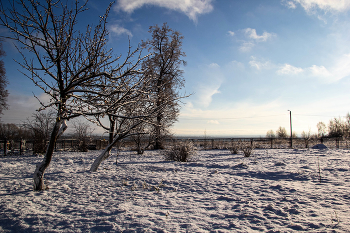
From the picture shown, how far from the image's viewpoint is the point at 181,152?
1055 centimetres

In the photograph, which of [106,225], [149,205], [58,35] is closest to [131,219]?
[106,225]

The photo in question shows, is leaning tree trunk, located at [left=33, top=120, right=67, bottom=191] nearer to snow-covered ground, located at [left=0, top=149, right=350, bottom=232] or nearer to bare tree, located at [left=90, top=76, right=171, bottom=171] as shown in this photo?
snow-covered ground, located at [left=0, top=149, right=350, bottom=232]

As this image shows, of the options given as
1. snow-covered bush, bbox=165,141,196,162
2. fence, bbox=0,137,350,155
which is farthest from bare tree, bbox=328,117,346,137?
snow-covered bush, bbox=165,141,196,162

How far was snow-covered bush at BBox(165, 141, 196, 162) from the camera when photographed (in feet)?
34.6

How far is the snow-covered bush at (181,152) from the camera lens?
34.6ft

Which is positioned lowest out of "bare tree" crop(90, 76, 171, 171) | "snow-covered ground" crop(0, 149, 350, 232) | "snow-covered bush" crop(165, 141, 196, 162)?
"snow-covered ground" crop(0, 149, 350, 232)

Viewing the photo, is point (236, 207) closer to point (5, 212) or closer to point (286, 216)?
point (286, 216)

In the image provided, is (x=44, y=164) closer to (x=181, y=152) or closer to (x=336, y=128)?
(x=181, y=152)

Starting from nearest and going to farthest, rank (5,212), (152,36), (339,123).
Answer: (5,212), (152,36), (339,123)

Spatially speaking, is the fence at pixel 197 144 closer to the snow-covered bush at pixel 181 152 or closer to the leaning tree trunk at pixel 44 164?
the snow-covered bush at pixel 181 152

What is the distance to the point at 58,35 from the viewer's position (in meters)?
4.39

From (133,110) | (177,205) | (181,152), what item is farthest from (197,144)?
(177,205)

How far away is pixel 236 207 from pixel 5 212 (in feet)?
14.0

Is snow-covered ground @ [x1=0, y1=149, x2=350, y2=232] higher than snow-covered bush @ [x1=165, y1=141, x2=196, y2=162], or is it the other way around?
snow-covered bush @ [x1=165, y1=141, x2=196, y2=162]
